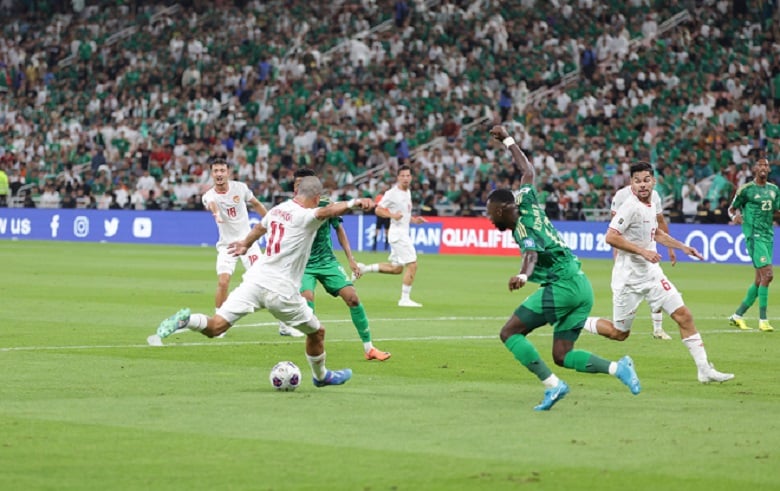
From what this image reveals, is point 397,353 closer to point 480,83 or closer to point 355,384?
point 355,384

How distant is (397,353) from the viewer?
54.6 feet

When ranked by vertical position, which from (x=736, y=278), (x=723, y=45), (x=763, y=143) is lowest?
(x=736, y=278)

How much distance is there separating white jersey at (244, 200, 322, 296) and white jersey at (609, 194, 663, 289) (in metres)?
3.53

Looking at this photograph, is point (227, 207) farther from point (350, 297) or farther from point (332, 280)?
point (350, 297)

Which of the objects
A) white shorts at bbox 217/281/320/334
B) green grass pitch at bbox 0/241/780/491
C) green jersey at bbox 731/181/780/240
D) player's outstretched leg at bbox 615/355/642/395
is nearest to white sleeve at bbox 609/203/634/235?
green grass pitch at bbox 0/241/780/491

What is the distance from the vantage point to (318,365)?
13.0 metres

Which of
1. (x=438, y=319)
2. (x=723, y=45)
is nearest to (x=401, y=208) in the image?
(x=438, y=319)

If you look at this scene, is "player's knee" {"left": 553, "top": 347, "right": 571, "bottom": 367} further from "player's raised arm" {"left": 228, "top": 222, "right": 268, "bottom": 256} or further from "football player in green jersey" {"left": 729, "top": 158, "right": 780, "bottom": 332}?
"football player in green jersey" {"left": 729, "top": 158, "right": 780, "bottom": 332}

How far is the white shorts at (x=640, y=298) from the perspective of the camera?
14.6m

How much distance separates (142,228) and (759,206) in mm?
33127

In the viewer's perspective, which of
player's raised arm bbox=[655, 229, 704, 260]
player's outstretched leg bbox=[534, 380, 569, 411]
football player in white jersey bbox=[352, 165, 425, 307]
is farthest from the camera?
football player in white jersey bbox=[352, 165, 425, 307]

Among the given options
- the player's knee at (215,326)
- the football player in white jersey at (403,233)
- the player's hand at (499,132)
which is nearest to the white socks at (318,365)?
the player's knee at (215,326)

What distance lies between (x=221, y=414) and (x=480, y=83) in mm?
39554

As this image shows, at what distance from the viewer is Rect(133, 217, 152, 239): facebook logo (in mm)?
50531
